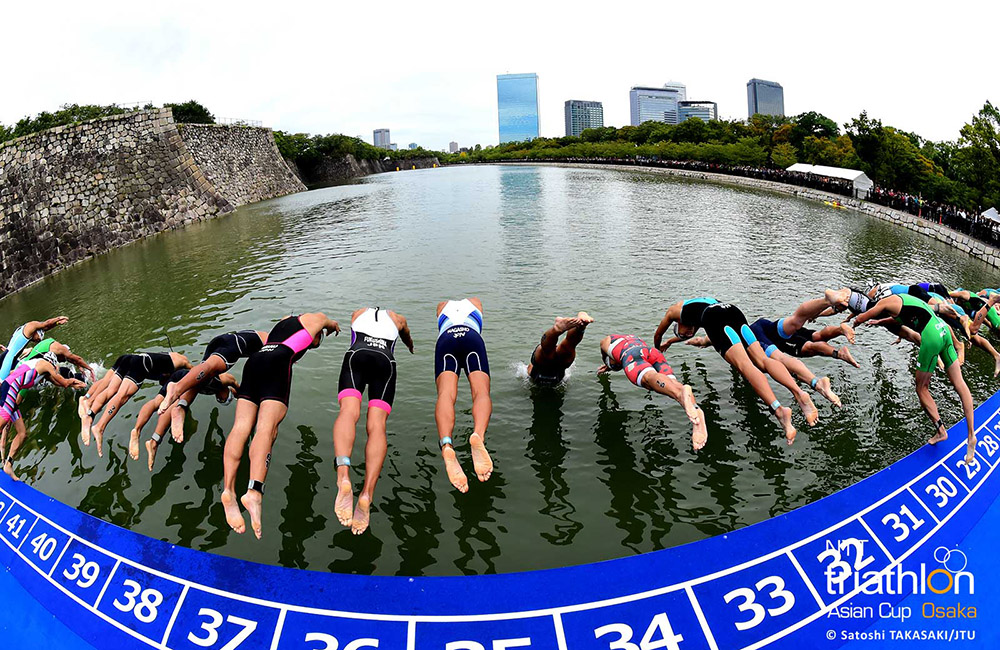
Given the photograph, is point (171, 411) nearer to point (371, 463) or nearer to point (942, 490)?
point (371, 463)

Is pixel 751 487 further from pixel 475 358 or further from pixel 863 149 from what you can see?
pixel 863 149

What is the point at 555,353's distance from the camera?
11.6 m

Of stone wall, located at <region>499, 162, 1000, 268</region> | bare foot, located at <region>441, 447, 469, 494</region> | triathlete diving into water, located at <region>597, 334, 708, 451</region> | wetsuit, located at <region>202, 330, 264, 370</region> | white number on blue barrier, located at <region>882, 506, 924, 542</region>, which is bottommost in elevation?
white number on blue barrier, located at <region>882, 506, 924, 542</region>

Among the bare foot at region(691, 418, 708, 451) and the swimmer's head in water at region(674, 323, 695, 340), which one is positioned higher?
the swimmer's head in water at region(674, 323, 695, 340)

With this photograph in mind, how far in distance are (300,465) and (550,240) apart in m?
22.0

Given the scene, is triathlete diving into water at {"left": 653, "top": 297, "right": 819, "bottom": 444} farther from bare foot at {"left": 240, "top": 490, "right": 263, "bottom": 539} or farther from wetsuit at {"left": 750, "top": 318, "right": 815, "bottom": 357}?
bare foot at {"left": 240, "top": 490, "right": 263, "bottom": 539}

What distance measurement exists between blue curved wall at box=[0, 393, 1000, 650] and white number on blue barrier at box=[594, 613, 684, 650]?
15mm

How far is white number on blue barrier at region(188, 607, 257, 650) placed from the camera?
20.7 ft

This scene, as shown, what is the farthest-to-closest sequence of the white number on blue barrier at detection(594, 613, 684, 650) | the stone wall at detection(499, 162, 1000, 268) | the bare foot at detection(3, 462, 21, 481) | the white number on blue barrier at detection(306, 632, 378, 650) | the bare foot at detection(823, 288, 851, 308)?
the stone wall at detection(499, 162, 1000, 268) → the bare foot at detection(3, 462, 21, 481) → the bare foot at detection(823, 288, 851, 308) → the white number on blue barrier at detection(306, 632, 378, 650) → the white number on blue barrier at detection(594, 613, 684, 650)

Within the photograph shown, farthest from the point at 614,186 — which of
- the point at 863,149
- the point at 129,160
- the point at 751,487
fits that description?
the point at 751,487

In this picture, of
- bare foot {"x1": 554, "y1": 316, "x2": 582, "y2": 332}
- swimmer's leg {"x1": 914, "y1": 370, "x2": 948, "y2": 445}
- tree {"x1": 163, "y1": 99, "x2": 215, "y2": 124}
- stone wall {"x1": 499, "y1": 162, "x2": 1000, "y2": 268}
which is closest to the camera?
swimmer's leg {"x1": 914, "y1": 370, "x2": 948, "y2": 445}

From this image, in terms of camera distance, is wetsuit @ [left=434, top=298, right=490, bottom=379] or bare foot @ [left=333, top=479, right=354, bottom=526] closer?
bare foot @ [left=333, top=479, right=354, bottom=526]

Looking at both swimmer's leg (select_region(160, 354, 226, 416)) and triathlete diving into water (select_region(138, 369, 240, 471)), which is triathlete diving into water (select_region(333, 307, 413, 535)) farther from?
triathlete diving into water (select_region(138, 369, 240, 471))

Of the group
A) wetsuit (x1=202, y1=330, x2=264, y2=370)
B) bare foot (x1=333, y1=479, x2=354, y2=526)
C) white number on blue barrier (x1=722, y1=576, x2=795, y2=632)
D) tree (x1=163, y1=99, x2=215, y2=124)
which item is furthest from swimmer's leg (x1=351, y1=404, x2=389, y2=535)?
tree (x1=163, y1=99, x2=215, y2=124)
